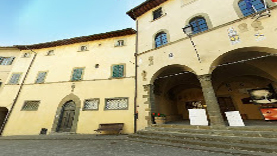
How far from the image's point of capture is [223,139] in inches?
163

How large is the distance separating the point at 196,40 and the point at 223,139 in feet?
18.1

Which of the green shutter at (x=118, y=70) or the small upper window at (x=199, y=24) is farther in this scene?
the green shutter at (x=118, y=70)

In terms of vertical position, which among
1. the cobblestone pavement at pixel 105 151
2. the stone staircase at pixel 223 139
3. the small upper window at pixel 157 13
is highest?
the small upper window at pixel 157 13

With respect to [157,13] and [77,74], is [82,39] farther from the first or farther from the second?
[157,13]

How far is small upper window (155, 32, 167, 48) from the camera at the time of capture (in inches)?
352

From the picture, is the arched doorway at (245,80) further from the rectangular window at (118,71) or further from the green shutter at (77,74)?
the green shutter at (77,74)

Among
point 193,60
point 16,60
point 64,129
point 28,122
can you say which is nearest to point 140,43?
point 193,60

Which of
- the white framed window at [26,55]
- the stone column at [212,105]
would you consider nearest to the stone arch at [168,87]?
the stone column at [212,105]

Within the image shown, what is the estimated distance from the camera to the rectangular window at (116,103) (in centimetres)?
834

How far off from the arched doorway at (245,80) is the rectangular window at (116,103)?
241 inches

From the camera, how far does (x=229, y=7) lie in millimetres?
6844

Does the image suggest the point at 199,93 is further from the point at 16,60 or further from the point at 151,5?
the point at 16,60

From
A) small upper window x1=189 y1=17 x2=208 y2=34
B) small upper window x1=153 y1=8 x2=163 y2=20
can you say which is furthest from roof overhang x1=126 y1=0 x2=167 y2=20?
small upper window x1=189 y1=17 x2=208 y2=34

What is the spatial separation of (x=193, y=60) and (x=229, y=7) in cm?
403
